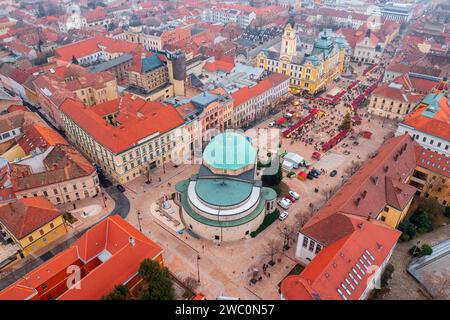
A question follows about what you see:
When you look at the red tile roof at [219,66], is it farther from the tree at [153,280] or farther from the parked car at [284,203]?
the tree at [153,280]

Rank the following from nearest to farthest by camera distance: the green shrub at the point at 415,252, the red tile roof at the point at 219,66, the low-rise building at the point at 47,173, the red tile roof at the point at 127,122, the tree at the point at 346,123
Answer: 1. the green shrub at the point at 415,252
2. the low-rise building at the point at 47,173
3. the red tile roof at the point at 127,122
4. the tree at the point at 346,123
5. the red tile roof at the point at 219,66

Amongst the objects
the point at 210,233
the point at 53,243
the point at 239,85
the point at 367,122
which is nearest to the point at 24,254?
the point at 53,243

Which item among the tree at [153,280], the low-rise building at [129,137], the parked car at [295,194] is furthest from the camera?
the low-rise building at [129,137]

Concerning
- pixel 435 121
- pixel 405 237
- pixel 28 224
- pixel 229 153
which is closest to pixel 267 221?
pixel 229 153

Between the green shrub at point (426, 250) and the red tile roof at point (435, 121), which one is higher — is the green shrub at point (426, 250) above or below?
below

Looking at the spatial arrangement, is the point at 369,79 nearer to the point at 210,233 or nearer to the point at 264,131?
the point at 264,131

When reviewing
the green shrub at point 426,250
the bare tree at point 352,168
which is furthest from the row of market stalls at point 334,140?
the green shrub at point 426,250
